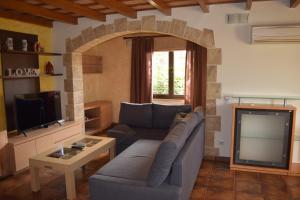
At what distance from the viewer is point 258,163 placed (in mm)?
3469

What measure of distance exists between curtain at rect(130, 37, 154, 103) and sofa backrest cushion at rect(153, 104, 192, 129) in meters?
1.80

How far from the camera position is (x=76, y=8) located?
358 cm

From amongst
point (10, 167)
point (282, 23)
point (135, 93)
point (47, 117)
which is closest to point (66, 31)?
point (47, 117)

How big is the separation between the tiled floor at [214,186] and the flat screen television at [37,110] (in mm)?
774

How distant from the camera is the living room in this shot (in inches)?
125

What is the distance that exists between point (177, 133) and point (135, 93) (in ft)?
12.6

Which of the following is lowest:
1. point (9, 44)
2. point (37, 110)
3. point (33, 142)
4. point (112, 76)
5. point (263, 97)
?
point (33, 142)

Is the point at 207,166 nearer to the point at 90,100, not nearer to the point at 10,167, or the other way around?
the point at 10,167

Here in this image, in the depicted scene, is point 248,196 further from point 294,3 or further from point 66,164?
point 294,3

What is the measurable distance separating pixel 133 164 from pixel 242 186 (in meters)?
1.47

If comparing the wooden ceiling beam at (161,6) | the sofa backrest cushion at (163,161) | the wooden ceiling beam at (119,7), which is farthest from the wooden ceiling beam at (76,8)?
the sofa backrest cushion at (163,161)

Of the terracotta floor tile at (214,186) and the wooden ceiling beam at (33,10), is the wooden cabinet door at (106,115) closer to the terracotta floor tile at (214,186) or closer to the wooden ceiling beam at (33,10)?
the wooden ceiling beam at (33,10)

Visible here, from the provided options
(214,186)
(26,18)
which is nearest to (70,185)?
(214,186)

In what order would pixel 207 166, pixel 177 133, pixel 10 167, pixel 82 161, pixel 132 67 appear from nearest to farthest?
pixel 177 133 → pixel 82 161 → pixel 10 167 → pixel 207 166 → pixel 132 67
